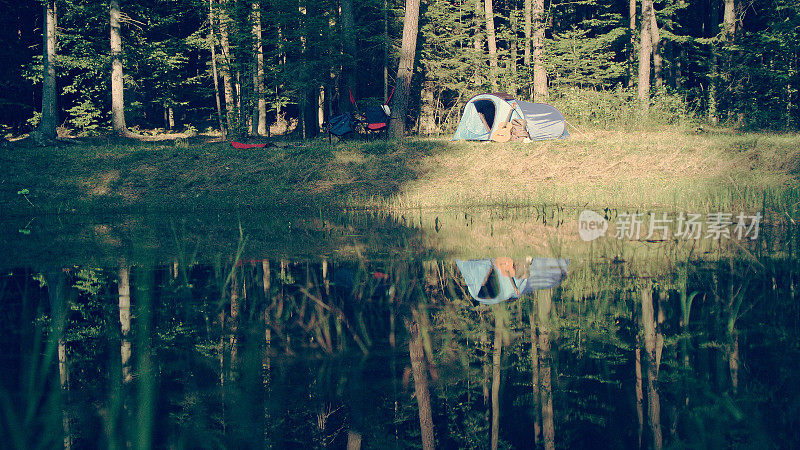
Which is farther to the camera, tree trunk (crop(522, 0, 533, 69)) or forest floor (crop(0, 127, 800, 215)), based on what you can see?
tree trunk (crop(522, 0, 533, 69))

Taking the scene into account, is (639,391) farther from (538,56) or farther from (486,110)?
(538,56)

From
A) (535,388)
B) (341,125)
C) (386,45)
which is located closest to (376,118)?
(341,125)

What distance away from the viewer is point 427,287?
773 centimetres

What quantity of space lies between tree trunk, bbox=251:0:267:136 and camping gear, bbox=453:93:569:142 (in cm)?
851

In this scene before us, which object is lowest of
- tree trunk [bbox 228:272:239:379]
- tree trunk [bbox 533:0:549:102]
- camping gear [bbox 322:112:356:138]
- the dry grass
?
tree trunk [bbox 228:272:239:379]

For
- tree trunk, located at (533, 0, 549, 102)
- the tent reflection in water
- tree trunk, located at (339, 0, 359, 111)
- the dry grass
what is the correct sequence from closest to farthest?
the tent reflection in water < the dry grass < tree trunk, located at (339, 0, 359, 111) < tree trunk, located at (533, 0, 549, 102)

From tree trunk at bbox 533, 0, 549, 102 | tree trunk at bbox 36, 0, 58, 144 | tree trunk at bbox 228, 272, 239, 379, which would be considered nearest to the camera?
tree trunk at bbox 228, 272, 239, 379

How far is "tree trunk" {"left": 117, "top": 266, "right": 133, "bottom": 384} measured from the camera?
5.31m

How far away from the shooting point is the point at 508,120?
19281mm

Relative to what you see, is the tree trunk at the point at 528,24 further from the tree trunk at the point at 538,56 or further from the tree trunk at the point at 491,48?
the tree trunk at the point at 491,48

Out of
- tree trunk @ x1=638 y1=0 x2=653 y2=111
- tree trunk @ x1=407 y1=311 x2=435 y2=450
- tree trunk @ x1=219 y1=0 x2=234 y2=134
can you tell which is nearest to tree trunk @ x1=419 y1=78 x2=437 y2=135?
tree trunk @ x1=219 y1=0 x2=234 y2=134

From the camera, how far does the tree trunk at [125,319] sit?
5309mm

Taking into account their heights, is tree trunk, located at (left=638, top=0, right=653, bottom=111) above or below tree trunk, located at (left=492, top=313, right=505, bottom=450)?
above

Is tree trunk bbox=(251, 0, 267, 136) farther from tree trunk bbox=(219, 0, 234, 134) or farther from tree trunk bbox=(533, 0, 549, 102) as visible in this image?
tree trunk bbox=(533, 0, 549, 102)
